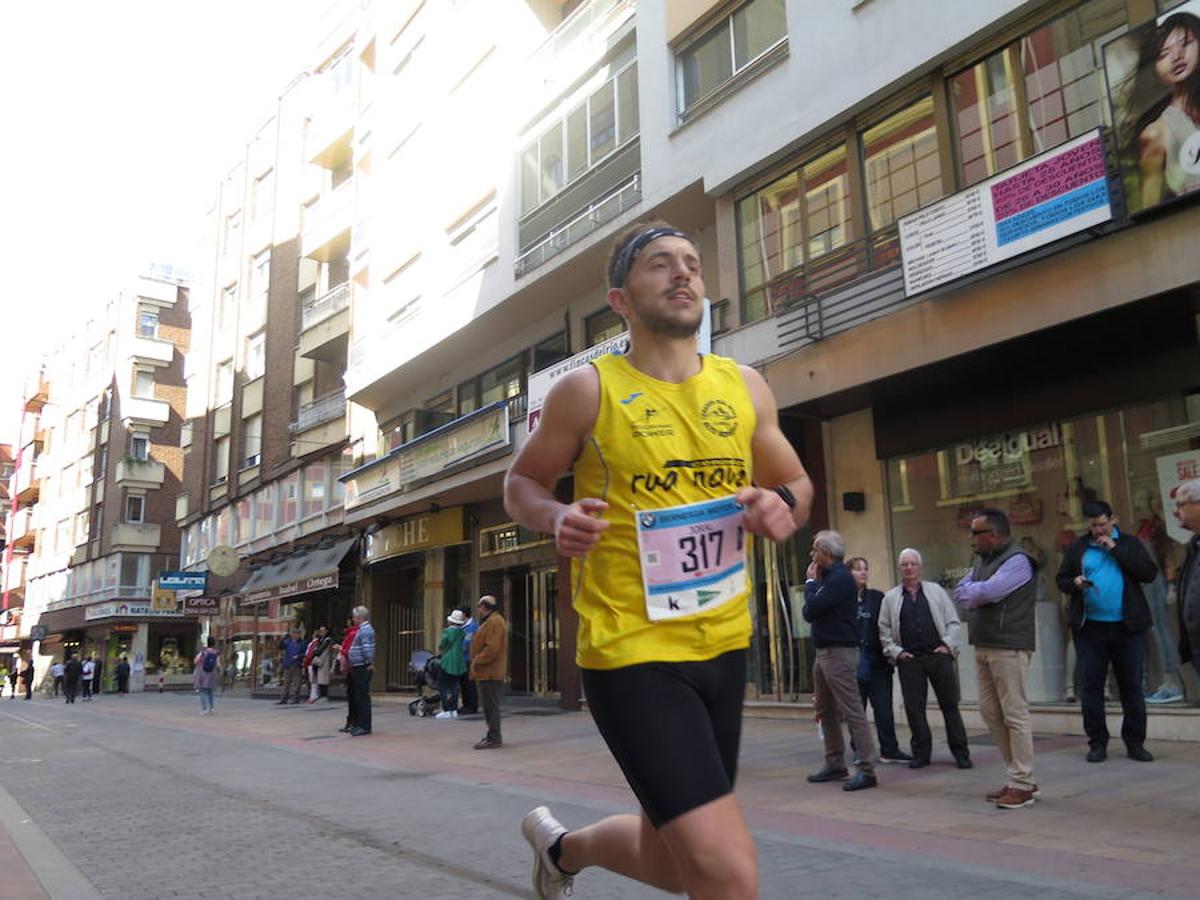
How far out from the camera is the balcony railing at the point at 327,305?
30391 millimetres

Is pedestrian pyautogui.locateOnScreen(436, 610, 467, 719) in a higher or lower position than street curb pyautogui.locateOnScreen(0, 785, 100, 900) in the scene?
higher

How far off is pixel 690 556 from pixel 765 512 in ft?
0.72

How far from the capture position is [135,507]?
52.3 metres

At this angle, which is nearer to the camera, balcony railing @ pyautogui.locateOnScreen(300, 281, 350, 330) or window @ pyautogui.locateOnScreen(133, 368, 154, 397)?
balcony railing @ pyautogui.locateOnScreen(300, 281, 350, 330)

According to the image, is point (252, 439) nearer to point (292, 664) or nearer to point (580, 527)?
point (292, 664)

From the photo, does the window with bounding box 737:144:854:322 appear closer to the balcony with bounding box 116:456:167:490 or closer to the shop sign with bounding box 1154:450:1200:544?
the shop sign with bounding box 1154:450:1200:544

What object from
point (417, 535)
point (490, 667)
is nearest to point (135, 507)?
point (417, 535)

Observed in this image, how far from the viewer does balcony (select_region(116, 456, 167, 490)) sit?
52.1 m

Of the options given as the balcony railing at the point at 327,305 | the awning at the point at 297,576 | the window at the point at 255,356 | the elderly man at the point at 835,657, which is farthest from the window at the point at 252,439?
the elderly man at the point at 835,657

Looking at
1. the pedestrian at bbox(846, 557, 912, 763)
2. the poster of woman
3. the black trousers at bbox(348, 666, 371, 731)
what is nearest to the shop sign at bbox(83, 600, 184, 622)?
the black trousers at bbox(348, 666, 371, 731)

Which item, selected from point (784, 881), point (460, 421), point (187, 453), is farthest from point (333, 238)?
point (784, 881)

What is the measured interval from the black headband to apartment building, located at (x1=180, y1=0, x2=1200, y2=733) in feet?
26.6

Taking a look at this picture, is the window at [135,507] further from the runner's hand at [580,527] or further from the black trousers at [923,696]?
the runner's hand at [580,527]

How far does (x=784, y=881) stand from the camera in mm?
4582
